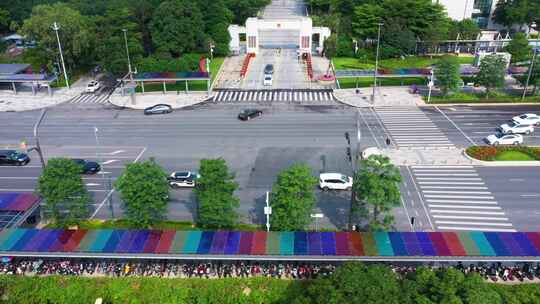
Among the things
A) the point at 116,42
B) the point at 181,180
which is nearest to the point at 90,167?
the point at 181,180

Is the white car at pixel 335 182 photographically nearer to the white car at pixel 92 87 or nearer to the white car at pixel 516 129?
the white car at pixel 516 129

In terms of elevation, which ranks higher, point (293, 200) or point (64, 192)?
point (293, 200)

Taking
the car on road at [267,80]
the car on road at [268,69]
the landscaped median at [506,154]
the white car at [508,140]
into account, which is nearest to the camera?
the landscaped median at [506,154]

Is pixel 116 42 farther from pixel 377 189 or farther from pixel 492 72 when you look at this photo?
pixel 492 72

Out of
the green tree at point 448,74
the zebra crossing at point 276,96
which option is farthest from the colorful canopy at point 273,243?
the zebra crossing at point 276,96

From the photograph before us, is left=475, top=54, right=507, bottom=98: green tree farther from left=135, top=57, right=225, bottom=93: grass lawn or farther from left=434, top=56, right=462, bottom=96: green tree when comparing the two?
left=135, top=57, right=225, bottom=93: grass lawn
